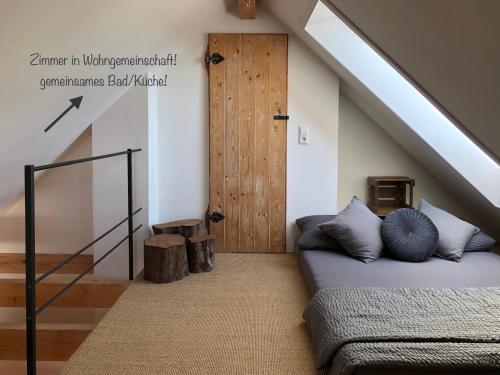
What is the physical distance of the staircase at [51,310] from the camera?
3.55 meters

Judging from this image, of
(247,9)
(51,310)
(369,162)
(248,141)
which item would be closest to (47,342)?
(51,310)

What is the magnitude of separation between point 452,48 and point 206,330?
1.97 meters

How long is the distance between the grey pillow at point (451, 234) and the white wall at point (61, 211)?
114 inches

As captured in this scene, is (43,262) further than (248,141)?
Yes

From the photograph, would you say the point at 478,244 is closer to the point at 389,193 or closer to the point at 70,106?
the point at 389,193

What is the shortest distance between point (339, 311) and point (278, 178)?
81.7 inches

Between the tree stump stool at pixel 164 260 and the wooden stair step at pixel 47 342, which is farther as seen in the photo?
the tree stump stool at pixel 164 260

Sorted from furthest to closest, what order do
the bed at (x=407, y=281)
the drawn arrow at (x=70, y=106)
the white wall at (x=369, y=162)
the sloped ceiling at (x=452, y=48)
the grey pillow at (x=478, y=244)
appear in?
the white wall at (x=369, y=162), the grey pillow at (x=478, y=244), the drawn arrow at (x=70, y=106), the bed at (x=407, y=281), the sloped ceiling at (x=452, y=48)

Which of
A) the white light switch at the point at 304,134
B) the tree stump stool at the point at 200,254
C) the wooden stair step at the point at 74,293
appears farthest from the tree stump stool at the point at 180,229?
the white light switch at the point at 304,134

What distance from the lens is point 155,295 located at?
341 centimetres

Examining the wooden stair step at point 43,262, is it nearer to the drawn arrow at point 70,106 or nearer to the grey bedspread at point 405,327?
the drawn arrow at point 70,106

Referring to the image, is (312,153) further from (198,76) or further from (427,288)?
(427,288)

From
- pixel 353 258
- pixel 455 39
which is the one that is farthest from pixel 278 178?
pixel 455 39

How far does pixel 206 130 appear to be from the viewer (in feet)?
14.6
